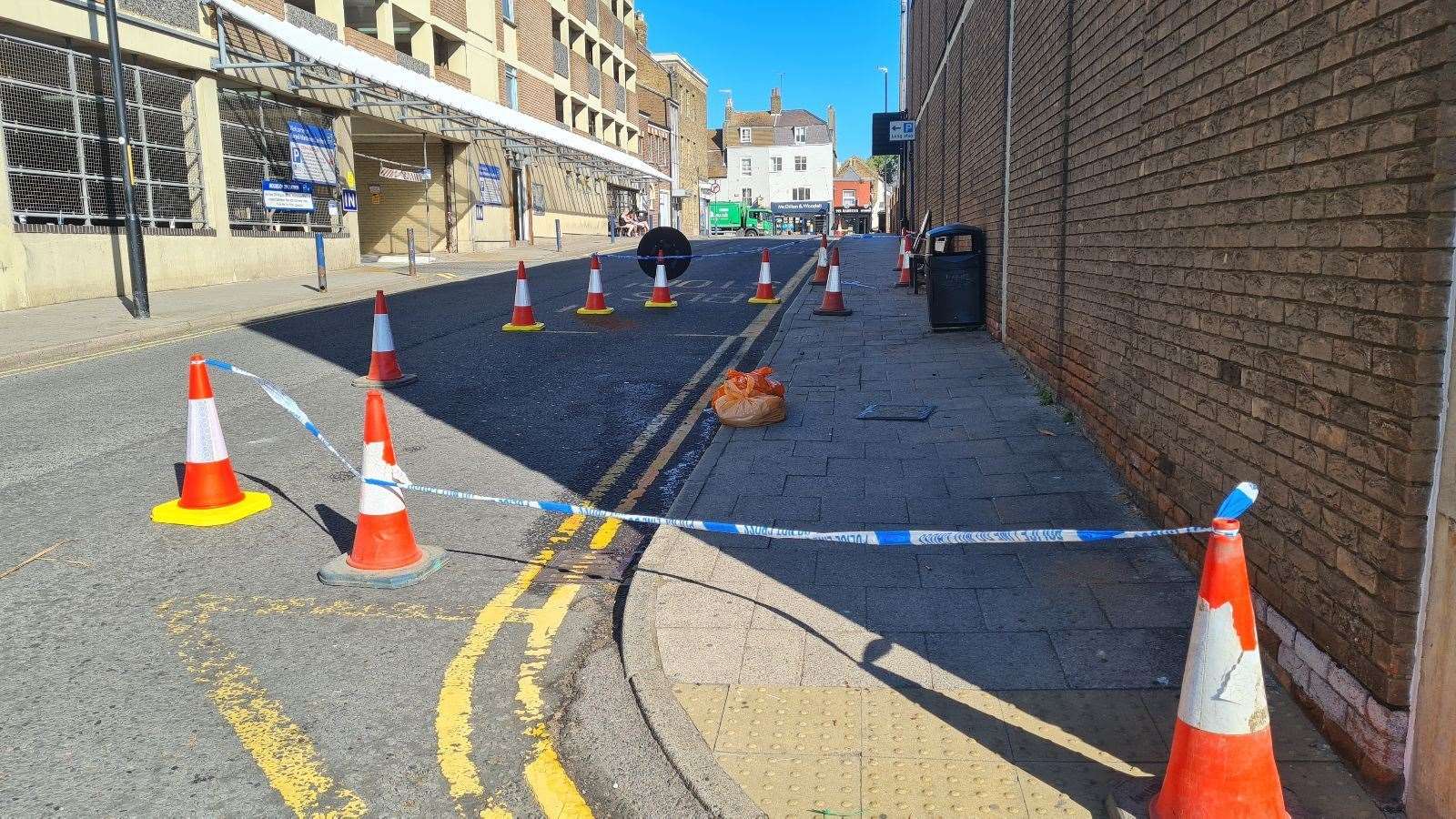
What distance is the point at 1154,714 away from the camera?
3.20m

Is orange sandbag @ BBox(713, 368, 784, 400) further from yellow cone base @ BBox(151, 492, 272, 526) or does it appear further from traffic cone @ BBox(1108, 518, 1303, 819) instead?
traffic cone @ BBox(1108, 518, 1303, 819)

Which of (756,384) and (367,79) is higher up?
(367,79)

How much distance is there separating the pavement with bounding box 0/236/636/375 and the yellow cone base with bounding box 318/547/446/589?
7.69 m

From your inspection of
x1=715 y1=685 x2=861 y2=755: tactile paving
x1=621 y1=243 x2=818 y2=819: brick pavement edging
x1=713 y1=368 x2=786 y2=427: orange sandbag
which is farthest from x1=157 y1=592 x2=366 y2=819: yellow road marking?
x1=713 y1=368 x2=786 y2=427: orange sandbag

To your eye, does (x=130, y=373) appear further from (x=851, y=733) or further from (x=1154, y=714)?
(x=1154, y=714)

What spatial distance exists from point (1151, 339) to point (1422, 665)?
244 cm

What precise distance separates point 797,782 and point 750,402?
187 inches

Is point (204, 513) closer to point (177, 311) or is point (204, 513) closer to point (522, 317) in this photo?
point (522, 317)

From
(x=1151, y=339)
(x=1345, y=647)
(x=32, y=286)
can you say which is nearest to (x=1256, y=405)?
(x=1345, y=647)

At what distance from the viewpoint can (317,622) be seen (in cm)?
412

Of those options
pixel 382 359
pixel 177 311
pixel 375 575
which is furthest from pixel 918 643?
pixel 177 311

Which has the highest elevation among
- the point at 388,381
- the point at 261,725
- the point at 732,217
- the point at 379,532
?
the point at 732,217

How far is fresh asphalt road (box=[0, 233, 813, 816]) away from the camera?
2992 mm

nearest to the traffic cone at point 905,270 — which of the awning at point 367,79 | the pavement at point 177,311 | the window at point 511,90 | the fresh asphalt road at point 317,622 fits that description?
the pavement at point 177,311
